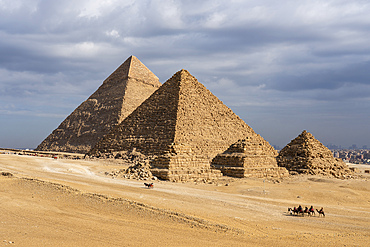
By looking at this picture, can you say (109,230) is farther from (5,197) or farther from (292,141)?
(292,141)

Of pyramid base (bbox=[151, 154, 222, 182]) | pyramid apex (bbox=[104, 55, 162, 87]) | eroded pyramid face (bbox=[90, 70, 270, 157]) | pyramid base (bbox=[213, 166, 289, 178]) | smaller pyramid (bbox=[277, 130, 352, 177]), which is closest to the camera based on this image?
pyramid base (bbox=[151, 154, 222, 182])

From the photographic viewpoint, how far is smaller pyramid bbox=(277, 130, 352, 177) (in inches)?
1191

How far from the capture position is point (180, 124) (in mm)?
42500

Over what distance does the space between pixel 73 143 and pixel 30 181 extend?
4560cm

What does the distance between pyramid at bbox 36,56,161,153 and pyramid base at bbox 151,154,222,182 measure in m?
36.4

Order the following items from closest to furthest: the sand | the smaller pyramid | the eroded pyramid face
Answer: the sand < the smaller pyramid < the eroded pyramid face

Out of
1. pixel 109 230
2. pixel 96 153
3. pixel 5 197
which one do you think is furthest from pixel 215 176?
pixel 96 153

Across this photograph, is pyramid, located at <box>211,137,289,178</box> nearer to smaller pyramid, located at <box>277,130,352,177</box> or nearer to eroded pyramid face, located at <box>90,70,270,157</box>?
smaller pyramid, located at <box>277,130,352,177</box>

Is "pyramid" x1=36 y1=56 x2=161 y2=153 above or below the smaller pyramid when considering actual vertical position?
above

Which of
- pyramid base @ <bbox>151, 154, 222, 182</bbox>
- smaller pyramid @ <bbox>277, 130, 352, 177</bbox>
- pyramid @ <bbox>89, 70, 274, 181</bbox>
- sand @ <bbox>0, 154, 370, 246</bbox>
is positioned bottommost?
sand @ <bbox>0, 154, 370, 246</bbox>

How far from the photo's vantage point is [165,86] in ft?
162

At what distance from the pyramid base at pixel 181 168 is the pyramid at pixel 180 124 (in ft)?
49.0

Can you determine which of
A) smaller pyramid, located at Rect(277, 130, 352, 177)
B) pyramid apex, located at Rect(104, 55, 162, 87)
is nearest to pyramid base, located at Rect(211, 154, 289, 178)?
smaller pyramid, located at Rect(277, 130, 352, 177)

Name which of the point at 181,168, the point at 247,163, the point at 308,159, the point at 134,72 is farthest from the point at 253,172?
the point at 134,72
